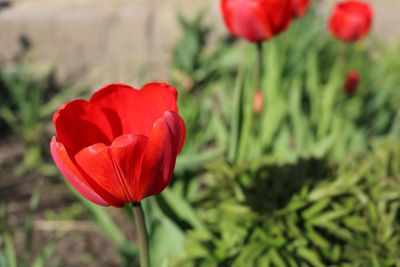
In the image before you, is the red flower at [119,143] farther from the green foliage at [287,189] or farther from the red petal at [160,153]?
the green foliage at [287,189]

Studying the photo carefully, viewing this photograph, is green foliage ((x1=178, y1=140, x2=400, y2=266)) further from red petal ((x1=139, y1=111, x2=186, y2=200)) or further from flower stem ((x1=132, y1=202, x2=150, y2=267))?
red petal ((x1=139, y1=111, x2=186, y2=200))

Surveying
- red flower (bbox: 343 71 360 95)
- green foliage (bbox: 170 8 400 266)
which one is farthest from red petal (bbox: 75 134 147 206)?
red flower (bbox: 343 71 360 95)

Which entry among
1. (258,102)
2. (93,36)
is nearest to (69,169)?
(258,102)

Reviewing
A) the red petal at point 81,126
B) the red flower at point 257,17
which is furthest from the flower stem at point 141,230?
the red flower at point 257,17

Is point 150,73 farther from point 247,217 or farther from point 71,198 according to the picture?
point 247,217

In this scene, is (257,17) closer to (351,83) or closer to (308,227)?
(308,227)
